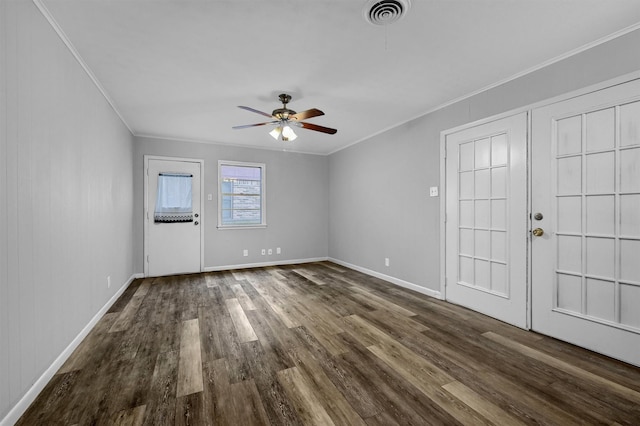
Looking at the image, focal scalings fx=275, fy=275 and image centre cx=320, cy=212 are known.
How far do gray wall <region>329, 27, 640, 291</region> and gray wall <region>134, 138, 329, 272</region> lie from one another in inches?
13.4

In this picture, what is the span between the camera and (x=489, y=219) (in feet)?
10.1

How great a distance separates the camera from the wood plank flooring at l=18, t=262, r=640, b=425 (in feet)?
5.19

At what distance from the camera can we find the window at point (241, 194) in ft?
17.9

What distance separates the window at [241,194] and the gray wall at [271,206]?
111 millimetres

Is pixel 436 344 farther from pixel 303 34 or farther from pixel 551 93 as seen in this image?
pixel 303 34

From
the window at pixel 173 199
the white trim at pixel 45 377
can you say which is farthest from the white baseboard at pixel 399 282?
the white trim at pixel 45 377

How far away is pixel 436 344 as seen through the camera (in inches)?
94.7

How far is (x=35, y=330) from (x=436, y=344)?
2.92m

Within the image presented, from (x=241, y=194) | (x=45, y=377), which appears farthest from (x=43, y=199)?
(x=241, y=194)

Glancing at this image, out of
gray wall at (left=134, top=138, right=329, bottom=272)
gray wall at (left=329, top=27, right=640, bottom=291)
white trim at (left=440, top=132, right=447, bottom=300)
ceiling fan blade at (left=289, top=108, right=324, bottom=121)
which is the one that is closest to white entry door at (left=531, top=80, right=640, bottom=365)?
gray wall at (left=329, top=27, right=640, bottom=291)

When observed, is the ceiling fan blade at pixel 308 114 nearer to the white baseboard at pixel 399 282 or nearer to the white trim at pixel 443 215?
the white trim at pixel 443 215

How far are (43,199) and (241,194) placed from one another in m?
3.81

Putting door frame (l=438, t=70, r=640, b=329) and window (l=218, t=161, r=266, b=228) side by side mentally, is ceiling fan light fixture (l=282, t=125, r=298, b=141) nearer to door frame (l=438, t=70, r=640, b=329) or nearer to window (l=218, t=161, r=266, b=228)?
door frame (l=438, t=70, r=640, b=329)

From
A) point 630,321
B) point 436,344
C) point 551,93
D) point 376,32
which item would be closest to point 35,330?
point 436,344
